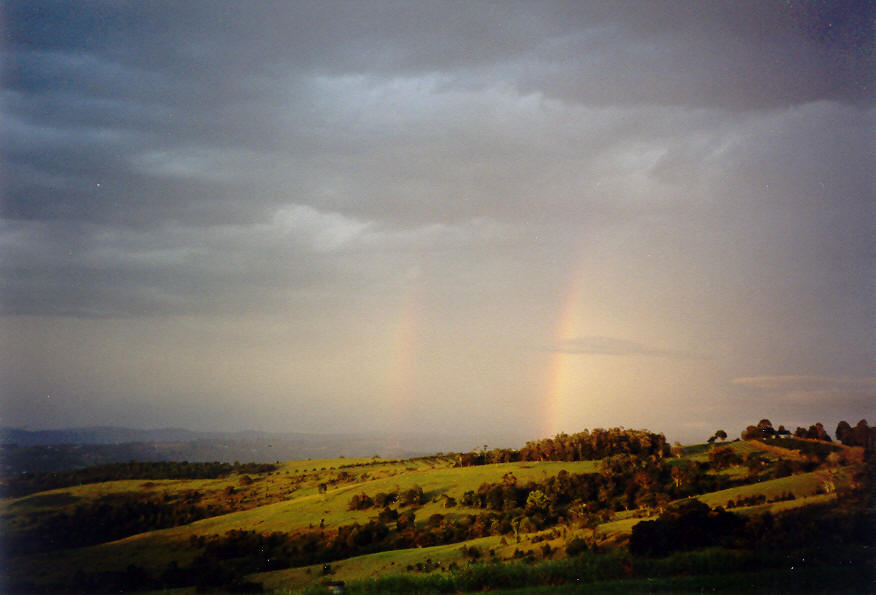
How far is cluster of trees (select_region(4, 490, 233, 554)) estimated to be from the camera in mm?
36031

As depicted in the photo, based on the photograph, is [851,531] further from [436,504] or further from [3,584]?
[3,584]

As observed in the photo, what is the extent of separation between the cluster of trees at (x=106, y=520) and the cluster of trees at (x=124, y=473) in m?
4.71

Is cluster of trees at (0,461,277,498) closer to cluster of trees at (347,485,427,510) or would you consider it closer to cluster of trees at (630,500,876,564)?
cluster of trees at (347,485,427,510)

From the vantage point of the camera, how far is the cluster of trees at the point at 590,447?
38.6 m

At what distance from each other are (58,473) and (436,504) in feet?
94.2

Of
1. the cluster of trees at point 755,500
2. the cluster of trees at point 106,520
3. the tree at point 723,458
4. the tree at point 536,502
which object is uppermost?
the tree at point 723,458

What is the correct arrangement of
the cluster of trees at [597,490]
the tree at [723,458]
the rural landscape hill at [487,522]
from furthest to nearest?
the tree at [723,458] < the cluster of trees at [597,490] < the rural landscape hill at [487,522]

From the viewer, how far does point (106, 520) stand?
1487 inches

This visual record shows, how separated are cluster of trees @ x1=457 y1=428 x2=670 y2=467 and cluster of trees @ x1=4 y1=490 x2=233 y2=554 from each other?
1869cm

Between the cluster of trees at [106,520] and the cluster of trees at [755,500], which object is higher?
the cluster of trees at [755,500]

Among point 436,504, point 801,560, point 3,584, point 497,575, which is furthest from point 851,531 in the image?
point 3,584

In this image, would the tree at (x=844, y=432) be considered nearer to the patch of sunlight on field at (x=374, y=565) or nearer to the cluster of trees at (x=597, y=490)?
the cluster of trees at (x=597, y=490)

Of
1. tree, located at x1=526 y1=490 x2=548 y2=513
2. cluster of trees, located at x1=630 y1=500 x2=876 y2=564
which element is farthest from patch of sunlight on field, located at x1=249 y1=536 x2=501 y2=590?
cluster of trees, located at x1=630 y1=500 x2=876 y2=564

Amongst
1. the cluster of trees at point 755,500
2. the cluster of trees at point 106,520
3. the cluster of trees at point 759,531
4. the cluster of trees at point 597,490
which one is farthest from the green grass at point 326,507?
the cluster of trees at point 597,490
